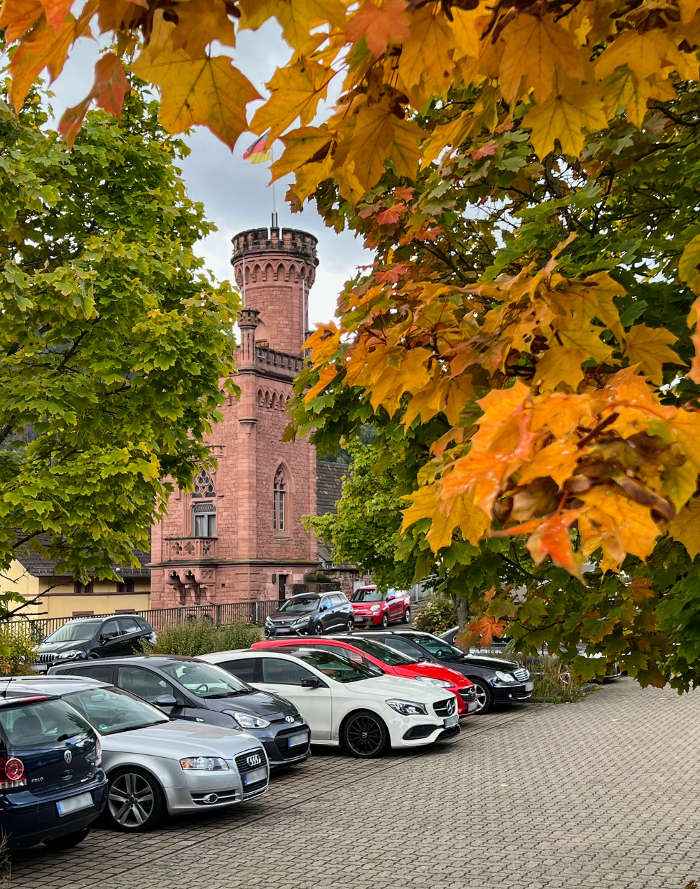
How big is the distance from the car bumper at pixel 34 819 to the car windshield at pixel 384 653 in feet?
32.2

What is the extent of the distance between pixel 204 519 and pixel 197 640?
25.1m

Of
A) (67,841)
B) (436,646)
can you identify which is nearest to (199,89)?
(67,841)

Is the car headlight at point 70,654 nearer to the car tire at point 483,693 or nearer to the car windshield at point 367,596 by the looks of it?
the car tire at point 483,693

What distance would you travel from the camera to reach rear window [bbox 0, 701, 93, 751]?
854 cm

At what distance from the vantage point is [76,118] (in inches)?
78.2

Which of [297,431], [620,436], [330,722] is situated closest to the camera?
[620,436]

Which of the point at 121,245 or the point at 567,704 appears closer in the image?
the point at 121,245

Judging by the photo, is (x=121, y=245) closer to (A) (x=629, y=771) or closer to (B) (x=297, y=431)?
(B) (x=297, y=431)

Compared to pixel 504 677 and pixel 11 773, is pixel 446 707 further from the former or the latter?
pixel 11 773

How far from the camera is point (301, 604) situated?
38688 millimetres

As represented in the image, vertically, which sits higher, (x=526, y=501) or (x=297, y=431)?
(x=297, y=431)

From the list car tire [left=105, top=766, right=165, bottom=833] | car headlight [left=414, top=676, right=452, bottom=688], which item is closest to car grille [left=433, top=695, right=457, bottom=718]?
car headlight [left=414, top=676, right=452, bottom=688]

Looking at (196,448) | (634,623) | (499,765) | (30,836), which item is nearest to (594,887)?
(634,623)

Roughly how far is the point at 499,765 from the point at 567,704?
7398mm
